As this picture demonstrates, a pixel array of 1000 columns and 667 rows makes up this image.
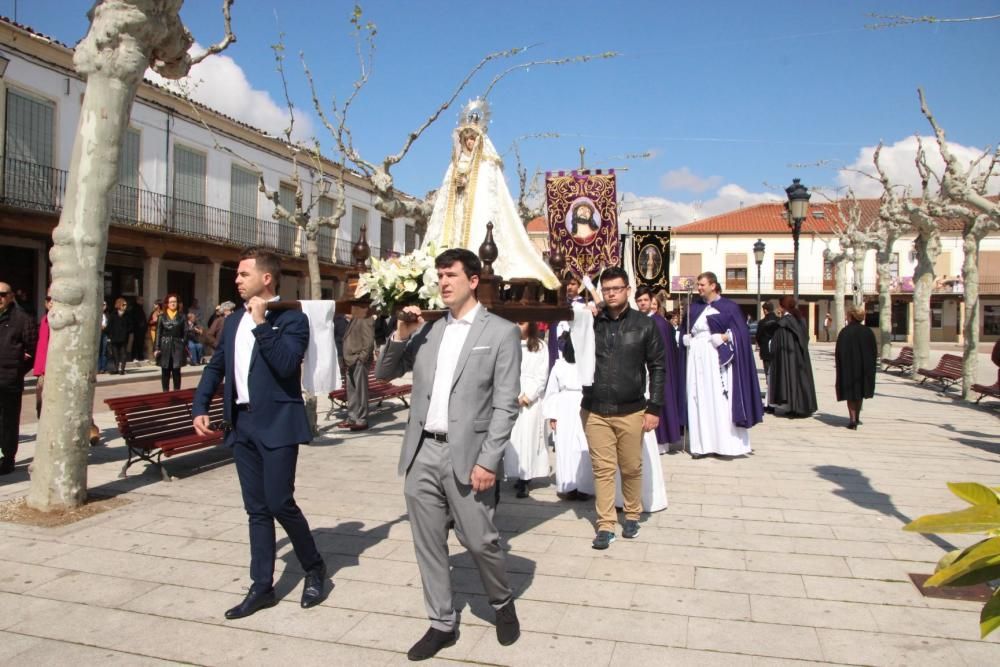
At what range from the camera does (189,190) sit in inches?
909

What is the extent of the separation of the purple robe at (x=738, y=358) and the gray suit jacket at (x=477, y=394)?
5.31 metres

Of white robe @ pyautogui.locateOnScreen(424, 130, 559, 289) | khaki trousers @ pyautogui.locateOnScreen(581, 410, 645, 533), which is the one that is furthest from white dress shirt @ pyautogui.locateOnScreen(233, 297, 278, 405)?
khaki trousers @ pyautogui.locateOnScreen(581, 410, 645, 533)

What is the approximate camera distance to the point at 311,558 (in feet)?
13.0

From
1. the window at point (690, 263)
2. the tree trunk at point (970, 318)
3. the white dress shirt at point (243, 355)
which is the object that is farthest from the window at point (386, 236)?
the white dress shirt at point (243, 355)

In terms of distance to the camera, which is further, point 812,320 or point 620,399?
point 812,320

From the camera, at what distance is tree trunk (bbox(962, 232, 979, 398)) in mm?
13414

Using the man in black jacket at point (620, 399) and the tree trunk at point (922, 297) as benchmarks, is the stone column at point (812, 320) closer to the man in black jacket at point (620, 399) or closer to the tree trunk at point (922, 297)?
the tree trunk at point (922, 297)

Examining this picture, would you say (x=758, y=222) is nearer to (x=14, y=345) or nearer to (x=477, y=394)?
(x=14, y=345)

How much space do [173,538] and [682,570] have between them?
340 cm

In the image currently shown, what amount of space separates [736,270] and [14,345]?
163 feet

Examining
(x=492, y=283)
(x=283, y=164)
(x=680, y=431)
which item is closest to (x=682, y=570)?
(x=492, y=283)

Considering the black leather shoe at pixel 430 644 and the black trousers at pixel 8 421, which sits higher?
the black trousers at pixel 8 421

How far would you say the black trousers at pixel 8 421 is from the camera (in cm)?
686

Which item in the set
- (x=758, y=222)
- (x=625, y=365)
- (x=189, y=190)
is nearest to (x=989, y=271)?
(x=758, y=222)
